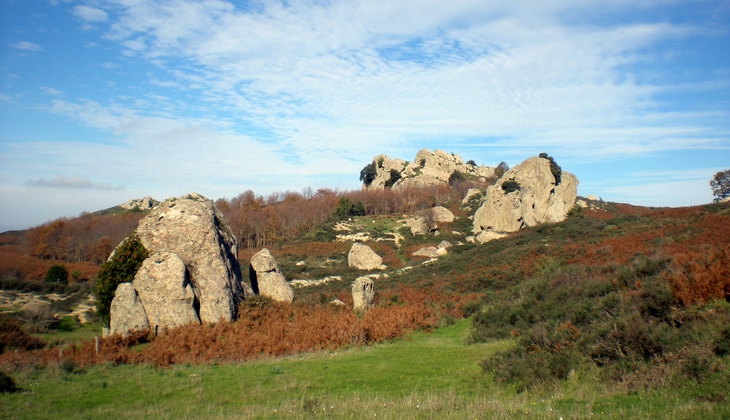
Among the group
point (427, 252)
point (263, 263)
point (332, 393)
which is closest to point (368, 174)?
point (427, 252)

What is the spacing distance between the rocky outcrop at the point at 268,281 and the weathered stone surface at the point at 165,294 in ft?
A: 17.2

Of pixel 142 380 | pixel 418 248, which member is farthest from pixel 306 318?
pixel 418 248

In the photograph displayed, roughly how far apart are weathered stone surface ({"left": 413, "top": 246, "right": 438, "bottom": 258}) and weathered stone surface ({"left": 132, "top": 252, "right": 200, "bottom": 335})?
39.1 meters

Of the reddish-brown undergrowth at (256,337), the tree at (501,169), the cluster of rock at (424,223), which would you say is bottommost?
the reddish-brown undergrowth at (256,337)

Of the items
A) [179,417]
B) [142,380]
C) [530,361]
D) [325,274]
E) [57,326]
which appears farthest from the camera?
[325,274]

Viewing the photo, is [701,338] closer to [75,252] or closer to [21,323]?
[21,323]

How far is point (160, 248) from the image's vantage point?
65.6ft

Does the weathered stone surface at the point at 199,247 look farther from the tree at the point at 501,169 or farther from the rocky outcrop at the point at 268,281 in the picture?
the tree at the point at 501,169

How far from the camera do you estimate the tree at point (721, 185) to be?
75.8 m

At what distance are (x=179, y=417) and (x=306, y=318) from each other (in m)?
11.4

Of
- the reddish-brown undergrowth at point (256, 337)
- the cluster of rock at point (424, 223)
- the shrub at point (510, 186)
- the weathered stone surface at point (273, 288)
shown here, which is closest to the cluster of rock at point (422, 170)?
the cluster of rock at point (424, 223)

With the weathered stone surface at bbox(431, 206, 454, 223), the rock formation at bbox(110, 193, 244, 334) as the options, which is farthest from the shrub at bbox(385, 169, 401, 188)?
the rock formation at bbox(110, 193, 244, 334)

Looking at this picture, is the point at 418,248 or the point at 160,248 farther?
the point at 418,248

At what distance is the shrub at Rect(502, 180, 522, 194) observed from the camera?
225ft
